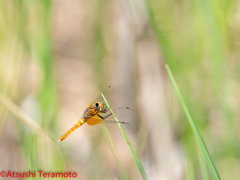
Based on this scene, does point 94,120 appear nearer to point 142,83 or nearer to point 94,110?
point 94,110

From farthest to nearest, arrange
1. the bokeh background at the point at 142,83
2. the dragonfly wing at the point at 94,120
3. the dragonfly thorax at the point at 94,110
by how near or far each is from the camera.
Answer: the dragonfly thorax at the point at 94,110 < the dragonfly wing at the point at 94,120 < the bokeh background at the point at 142,83

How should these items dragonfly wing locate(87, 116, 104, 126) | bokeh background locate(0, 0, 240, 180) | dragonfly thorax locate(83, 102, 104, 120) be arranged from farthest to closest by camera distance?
1. dragonfly thorax locate(83, 102, 104, 120)
2. dragonfly wing locate(87, 116, 104, 126)
3. bokeh background locate(0, 0, 240, 180)

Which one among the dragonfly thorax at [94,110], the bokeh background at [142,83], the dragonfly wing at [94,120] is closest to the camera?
the bokeh background at [142,83]

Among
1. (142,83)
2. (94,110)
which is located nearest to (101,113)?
(94,110)

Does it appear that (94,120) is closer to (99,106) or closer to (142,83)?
(99,106)

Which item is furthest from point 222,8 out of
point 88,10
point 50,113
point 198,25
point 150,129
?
point 88,10

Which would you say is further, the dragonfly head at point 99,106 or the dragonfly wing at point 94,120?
the dragonfly head at point 99,106

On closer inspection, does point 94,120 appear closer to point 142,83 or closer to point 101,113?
point 101,113

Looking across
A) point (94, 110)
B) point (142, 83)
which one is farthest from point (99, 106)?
point (142, 83)
